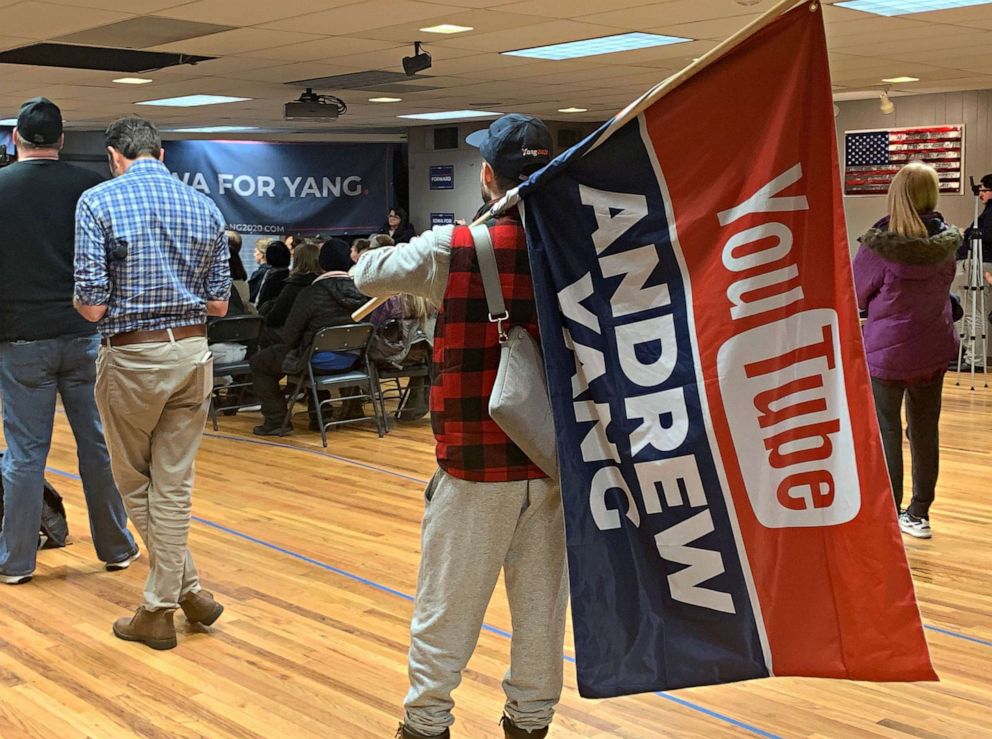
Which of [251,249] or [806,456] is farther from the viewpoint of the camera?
[251,249]

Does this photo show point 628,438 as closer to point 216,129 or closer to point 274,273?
point 274,273

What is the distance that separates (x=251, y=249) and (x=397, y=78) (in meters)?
6.50

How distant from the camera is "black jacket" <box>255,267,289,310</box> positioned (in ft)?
27.9

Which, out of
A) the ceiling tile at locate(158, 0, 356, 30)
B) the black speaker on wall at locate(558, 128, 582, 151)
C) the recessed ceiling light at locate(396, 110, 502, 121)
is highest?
the recessed ceiling light at locate(396, 110, 502, 121)

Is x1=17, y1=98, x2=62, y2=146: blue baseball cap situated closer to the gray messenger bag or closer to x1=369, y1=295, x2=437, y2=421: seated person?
the gray messenger bag

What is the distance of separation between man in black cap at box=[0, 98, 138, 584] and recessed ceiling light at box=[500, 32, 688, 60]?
3.99 metres

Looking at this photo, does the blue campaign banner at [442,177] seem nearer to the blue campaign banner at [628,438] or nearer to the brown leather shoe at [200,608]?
the brown leather shoe at [200,608]

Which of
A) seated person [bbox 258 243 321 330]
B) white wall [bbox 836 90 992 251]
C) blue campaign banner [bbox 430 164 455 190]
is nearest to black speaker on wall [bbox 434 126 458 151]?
blue campaign banner [bbox 430 164 455 190]

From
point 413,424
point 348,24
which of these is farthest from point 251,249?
point 348,24

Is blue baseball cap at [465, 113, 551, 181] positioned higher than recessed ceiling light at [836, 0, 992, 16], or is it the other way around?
recessed ceiling light at [836, 0, 992, 16]

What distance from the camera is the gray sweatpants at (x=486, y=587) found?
2.37 meters

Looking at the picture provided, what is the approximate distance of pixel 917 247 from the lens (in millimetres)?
4535

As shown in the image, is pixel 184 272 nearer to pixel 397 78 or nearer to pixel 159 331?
pixel 159 331

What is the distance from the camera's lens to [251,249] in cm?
1508
